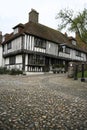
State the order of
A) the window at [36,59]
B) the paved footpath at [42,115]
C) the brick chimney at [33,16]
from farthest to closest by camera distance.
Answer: the brick chimney at [33,16]
the window at [36,59]
the paved footpath at [42,115]

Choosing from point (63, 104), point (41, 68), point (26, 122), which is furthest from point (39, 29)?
point (26, 122)

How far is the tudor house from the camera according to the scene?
24.8 m

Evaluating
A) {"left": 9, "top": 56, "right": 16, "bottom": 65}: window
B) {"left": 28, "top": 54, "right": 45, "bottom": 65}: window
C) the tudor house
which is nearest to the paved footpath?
the tudor house

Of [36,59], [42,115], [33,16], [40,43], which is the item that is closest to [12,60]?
[36,59]

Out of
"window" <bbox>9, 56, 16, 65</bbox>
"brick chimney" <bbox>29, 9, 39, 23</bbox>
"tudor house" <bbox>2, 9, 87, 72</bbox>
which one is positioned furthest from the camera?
"brick chimney" <bbox>29, 9, 39, 23</bbox>

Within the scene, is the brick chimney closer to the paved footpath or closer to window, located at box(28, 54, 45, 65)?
window, located at box(28, 54, 45, 65)

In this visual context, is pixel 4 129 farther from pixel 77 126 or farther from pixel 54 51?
pixel 54 51

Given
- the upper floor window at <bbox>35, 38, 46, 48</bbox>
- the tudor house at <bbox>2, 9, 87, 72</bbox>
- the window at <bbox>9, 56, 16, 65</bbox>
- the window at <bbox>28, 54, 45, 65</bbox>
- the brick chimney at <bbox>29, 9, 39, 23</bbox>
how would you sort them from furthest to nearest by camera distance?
the brick chimney at <bbox>29, 9, 39, 23</bbox>, the window at <bbox>9, 56, 16, 65</bbox>, the upper floor window at <bbox>35, 38, 46, 48</bbox>, the window at <bbox>28, 54, 45, 65</bbox>, the tudor house at <bbox>2, 9, 87, 72</bbox>

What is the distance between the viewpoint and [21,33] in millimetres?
24656

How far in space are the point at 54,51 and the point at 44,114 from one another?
23.6m

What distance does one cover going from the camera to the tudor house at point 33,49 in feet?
81.2

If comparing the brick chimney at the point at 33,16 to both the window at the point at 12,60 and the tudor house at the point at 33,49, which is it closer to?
the tudor house at the point at 33,49

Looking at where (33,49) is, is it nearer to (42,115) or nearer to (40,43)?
(40,43)

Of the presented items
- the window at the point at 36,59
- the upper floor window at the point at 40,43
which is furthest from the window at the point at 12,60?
the upper floor window at the point at 40,43
